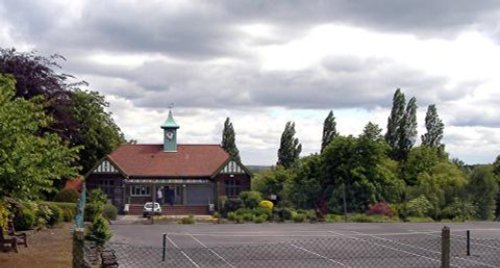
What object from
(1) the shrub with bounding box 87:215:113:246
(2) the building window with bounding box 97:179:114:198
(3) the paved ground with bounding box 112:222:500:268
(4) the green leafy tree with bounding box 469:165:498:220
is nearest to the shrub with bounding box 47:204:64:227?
(3) the paved ground with bounding box 112:222:500:268

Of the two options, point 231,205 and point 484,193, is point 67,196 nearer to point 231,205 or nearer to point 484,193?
point 231,205

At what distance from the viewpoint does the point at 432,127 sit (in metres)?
59.5

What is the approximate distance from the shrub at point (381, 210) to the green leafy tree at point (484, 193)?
16.7ft

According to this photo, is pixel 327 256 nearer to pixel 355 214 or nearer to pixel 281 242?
pixel 281 242

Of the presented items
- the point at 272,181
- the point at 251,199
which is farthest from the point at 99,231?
the point at 272,181

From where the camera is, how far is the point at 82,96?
186ft

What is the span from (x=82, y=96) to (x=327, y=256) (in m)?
37.5

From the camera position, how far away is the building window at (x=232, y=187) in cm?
5244

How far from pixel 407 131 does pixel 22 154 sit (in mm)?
42676

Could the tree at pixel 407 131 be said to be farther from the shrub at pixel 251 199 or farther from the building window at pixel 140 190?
the building window at pixel 140 190

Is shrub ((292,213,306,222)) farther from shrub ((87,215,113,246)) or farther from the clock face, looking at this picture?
shrub ((87,215,113,246))

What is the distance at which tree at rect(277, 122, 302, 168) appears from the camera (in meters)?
66.4

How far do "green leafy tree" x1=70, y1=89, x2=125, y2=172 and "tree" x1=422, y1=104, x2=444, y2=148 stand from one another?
23885 millimetres

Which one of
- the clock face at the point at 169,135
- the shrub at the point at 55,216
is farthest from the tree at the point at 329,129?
the shrub at the point at 55,216
